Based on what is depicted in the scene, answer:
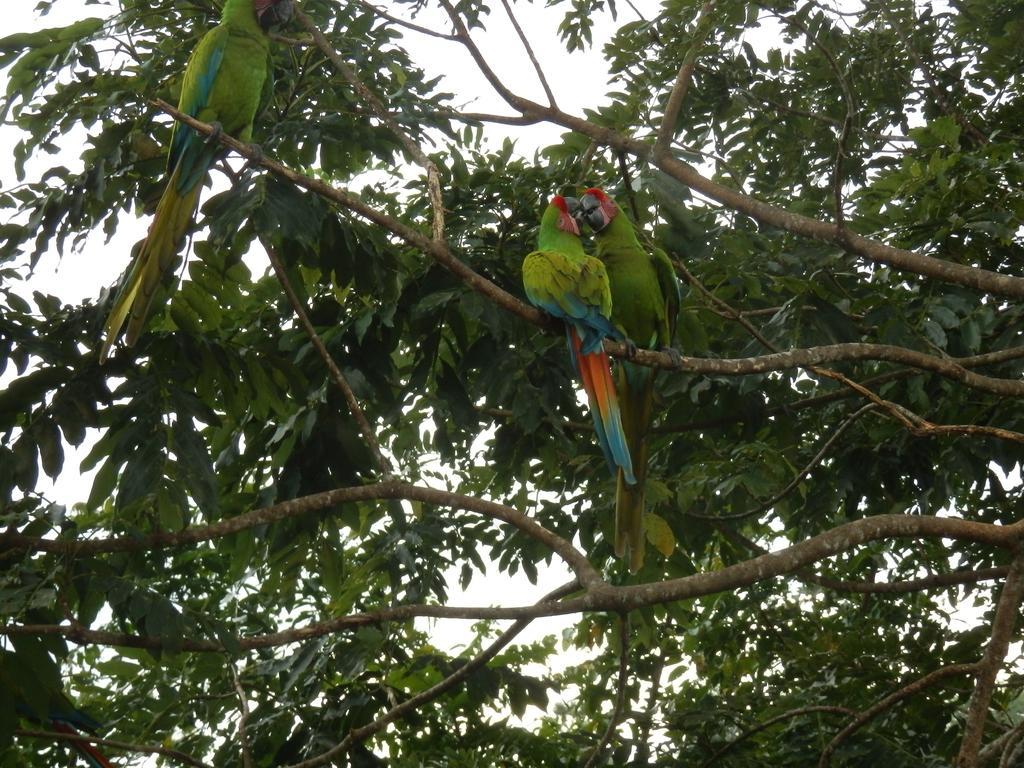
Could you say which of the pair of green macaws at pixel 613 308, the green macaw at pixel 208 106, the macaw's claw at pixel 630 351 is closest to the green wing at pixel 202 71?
the green macaw at pixel 208 106

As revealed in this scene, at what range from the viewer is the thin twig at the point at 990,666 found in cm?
239

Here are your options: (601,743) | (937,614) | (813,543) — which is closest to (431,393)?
(601,743)

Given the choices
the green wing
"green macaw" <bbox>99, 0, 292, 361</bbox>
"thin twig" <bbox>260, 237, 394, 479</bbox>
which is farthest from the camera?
the green wing

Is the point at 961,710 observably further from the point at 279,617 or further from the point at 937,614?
the point at 279,617

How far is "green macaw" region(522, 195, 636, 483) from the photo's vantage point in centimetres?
317

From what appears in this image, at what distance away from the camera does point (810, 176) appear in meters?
5.42

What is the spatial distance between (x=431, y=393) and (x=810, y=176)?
2671mm

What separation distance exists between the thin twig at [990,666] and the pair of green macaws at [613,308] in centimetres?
103

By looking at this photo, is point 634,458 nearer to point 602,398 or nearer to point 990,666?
point 602,398

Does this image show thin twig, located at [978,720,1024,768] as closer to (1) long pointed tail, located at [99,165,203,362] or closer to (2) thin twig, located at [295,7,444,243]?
(2) thin twig, located at [295,7,444,243]

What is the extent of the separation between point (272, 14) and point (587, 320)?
1.57 metres

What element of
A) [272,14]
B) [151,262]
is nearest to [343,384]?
[151,262]

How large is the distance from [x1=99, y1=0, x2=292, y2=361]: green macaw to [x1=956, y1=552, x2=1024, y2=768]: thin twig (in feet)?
7.57

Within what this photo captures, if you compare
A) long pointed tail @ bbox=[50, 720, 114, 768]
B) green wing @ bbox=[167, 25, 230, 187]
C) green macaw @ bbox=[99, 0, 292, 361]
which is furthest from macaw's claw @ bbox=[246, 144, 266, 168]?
long pointed tail @ bbox=[50, 720, 114, 768]
